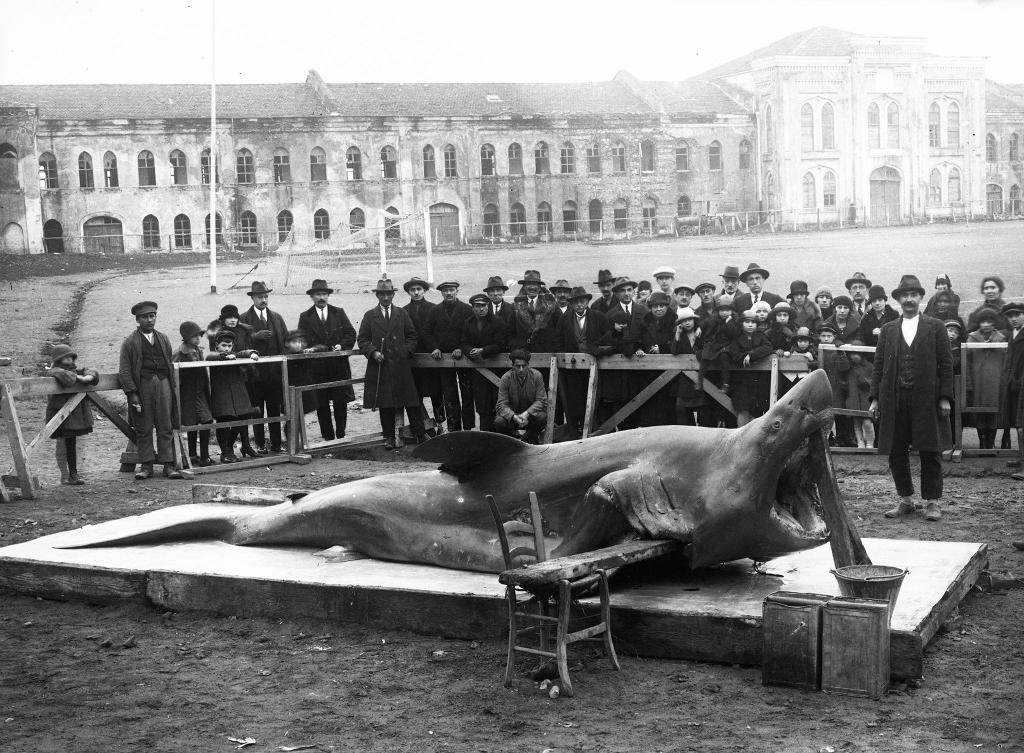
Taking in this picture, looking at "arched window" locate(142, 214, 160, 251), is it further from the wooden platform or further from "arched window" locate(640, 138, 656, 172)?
the wooden platform

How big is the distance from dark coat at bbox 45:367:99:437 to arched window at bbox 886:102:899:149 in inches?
876

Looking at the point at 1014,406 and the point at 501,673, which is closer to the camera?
the point at 501,673

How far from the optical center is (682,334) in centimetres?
1338

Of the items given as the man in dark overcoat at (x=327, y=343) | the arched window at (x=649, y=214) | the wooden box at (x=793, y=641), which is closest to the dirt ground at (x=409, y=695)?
the wooden box at (x=793, y=641)

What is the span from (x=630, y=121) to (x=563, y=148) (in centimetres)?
357

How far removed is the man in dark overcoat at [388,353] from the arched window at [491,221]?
110 feet

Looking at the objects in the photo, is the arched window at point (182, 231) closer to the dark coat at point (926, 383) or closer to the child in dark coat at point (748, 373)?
the child in dark coat at point (748, 373)

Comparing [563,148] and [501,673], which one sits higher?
[563,148]

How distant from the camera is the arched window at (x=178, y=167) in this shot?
4872 centimetres

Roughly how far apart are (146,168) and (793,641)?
4683cm

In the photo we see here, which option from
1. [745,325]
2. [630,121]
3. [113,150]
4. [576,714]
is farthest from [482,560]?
[113,150]

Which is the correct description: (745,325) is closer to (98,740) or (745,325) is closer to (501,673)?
(501,673)

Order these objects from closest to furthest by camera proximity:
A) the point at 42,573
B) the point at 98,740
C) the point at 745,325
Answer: the point at 98,740, the point at 42,573, the point at 745,325

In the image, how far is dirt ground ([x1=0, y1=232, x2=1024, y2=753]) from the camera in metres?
5.30
